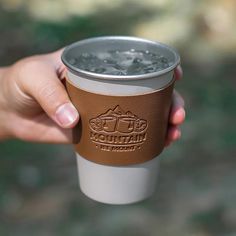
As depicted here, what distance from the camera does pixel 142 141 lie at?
4.25 ft

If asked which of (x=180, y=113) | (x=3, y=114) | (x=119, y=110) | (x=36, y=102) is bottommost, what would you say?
(x=3, y=114)

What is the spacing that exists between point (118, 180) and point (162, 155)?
1.25 metres

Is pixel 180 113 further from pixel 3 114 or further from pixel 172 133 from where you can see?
pixel 3 114

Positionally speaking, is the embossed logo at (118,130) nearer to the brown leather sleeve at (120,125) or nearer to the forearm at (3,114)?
the brown leather sleeve at (120,125)

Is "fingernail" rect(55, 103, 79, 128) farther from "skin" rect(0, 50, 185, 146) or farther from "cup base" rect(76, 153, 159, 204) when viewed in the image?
"cup base" rect(76, 153, 159, 204)

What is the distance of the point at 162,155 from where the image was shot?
2.57m

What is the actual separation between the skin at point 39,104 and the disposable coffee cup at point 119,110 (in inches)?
2.7

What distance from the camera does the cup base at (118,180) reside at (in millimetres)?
1334

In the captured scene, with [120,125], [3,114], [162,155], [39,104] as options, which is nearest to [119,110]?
[120,125]

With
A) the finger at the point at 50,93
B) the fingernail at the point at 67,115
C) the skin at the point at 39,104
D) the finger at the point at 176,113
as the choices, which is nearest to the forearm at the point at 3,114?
the skin at the point at 39,104

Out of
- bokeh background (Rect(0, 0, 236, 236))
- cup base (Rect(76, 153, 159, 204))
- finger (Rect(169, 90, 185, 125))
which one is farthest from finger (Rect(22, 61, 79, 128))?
bokeh background (Rect(0, 0, 236, 236))

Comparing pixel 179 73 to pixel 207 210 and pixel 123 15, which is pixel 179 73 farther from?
pixel 123 15

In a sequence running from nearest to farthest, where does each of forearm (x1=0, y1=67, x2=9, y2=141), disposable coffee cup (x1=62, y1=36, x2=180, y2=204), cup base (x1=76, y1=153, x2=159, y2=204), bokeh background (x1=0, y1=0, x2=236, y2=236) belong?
disposable coffee cup (x1=62, y1=36, x2=180, y2=204), cup base (x1=76, y1=153, x2=159, y2=204), forearm (x1=0, y1=67, x2=9, y2=141), bokeh background (x1=0, y1=0, x2=236, y2=236)

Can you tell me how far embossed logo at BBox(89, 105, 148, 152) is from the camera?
124 centimetres
